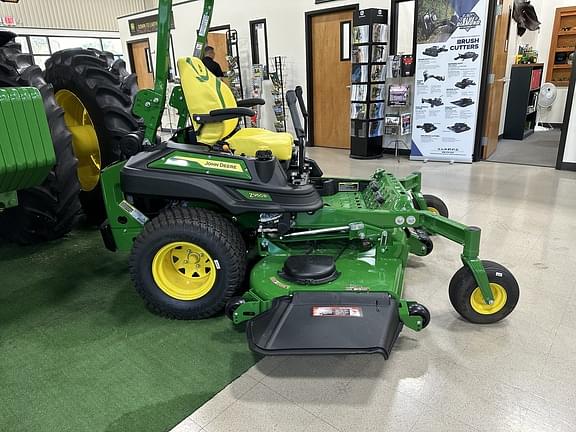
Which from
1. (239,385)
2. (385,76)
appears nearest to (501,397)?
(239,385)

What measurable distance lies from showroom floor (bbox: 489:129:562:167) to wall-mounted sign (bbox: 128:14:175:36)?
7300mm

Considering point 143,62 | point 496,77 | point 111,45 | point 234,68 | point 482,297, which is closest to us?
point 482,297

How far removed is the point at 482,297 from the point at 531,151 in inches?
210

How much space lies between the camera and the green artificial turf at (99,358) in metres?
1.70

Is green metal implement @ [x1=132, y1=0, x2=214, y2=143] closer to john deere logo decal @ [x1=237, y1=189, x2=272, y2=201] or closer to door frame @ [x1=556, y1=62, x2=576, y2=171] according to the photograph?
john deere logo decal @ [x1=237, y1=189, x2=272, y2=201]

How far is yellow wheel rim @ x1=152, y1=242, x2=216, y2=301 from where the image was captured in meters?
2.25

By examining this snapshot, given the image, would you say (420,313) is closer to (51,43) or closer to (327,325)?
(327,325)

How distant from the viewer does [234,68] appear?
807 cm

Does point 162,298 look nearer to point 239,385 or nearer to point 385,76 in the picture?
point 239,385

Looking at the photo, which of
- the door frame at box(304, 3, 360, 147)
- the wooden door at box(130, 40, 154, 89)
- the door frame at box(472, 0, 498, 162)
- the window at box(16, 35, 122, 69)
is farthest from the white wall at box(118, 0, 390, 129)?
the window at box(16, 35, 122, 69)

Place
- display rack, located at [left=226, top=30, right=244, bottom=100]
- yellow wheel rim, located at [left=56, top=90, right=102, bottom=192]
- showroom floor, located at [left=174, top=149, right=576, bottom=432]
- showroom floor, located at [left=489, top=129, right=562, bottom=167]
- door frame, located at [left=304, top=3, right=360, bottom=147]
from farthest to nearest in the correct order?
display rack, located at [left=226, top=30, right=244, bottom=100]
door frame, located at [left=304, top=3, right=360, bottom=147]
showroom floor, located at [left=489, top=129, right=562, bottom=167]
yellow wheel rim, located at [left=56, top=90, right=102, bottom=192]
showroom floor, located at [left=174, top=149, right=576, bottom=432]

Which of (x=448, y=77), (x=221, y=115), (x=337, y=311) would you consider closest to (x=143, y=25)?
(x=448, y=77)

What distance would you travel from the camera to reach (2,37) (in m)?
2.50

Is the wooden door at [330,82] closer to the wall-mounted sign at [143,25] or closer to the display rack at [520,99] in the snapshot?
the display rack at [520,99]
